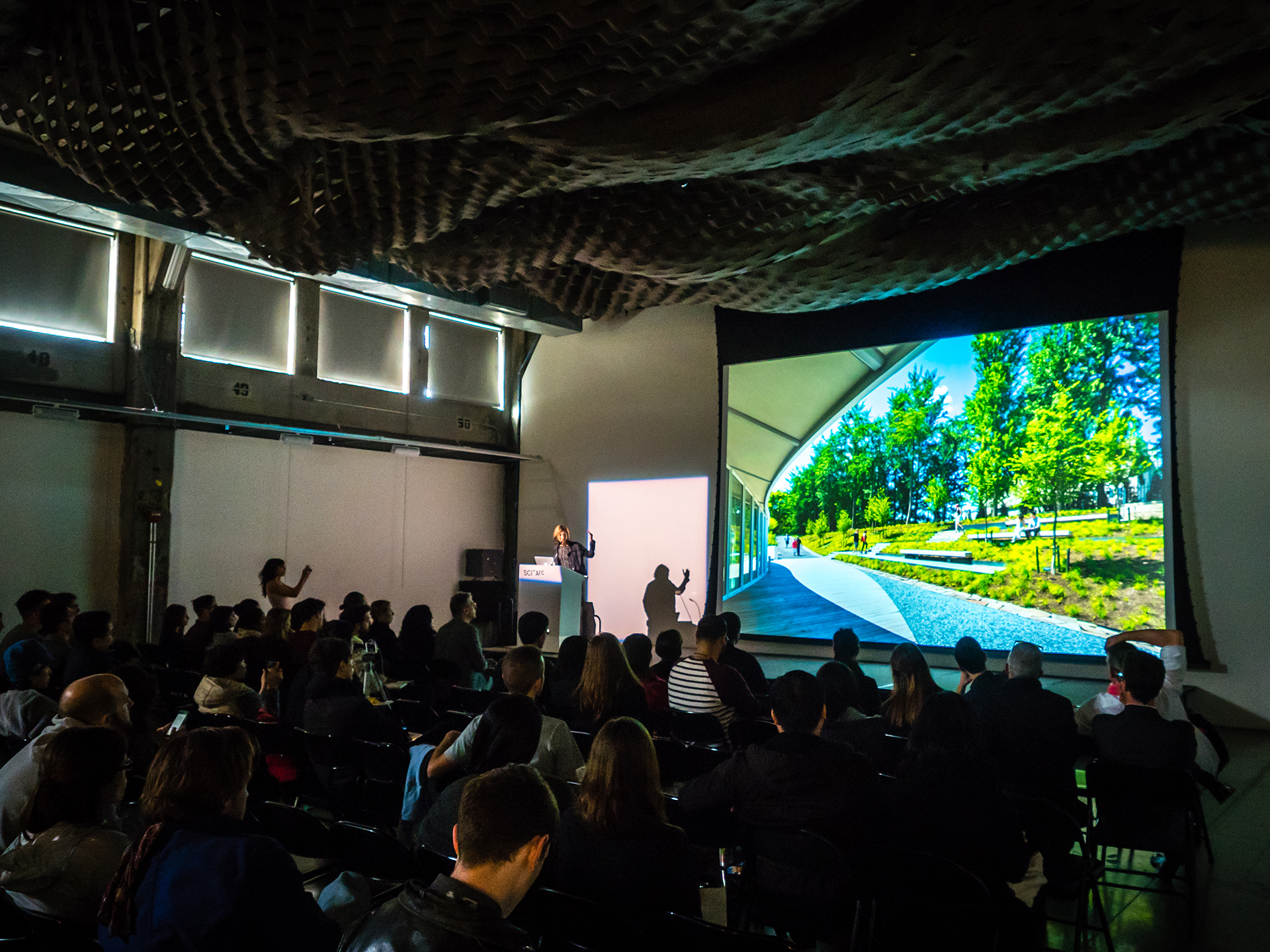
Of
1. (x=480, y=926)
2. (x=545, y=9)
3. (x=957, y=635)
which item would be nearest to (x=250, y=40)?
(x=545, y=9)

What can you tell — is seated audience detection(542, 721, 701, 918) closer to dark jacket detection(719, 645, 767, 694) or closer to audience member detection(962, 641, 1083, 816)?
audience member detection(962, 641, 1083, 816)

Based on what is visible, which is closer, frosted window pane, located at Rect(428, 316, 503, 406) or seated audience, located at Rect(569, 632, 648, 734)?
seated audience, located at Rect(569, 632, 648, 734)

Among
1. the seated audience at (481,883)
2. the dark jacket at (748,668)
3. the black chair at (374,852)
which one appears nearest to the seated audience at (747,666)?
the dark jacket at (748,668)

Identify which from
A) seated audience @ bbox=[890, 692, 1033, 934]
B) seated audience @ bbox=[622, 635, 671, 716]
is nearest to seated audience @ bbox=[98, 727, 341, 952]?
seated audience @ bbox=[890, 692, 1033, 934]

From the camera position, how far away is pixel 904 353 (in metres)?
9.43

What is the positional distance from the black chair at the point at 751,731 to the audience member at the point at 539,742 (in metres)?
1.18

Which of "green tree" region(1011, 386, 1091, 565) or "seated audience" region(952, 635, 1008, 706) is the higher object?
"green tree" region(1011, 386, 1091, 565)

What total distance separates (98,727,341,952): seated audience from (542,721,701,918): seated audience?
23.7 inches

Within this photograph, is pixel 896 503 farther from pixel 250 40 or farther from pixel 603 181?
pixel 250 40

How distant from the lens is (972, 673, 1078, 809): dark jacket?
12.1 feet

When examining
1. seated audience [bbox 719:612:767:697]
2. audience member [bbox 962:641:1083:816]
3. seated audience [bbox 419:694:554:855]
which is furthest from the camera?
seated audience [bbox 719:612:767:697]

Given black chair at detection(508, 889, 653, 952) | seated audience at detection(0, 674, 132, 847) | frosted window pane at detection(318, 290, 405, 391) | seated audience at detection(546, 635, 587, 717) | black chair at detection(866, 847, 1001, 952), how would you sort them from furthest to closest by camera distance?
frosted window pane at detection(318, 290, 405, 391)
seated audience at detection(546, 635, 587, 717)
seated audience at detection(0, 674, 132, 847)
black chair at detection(866, 847, 1001, 952)
black chair at detection(508, 889, 653, 952)

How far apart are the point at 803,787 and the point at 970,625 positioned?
6785 mm

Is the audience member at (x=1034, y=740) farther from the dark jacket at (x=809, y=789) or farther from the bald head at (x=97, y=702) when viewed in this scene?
the bald head at (x=97, y=702)
